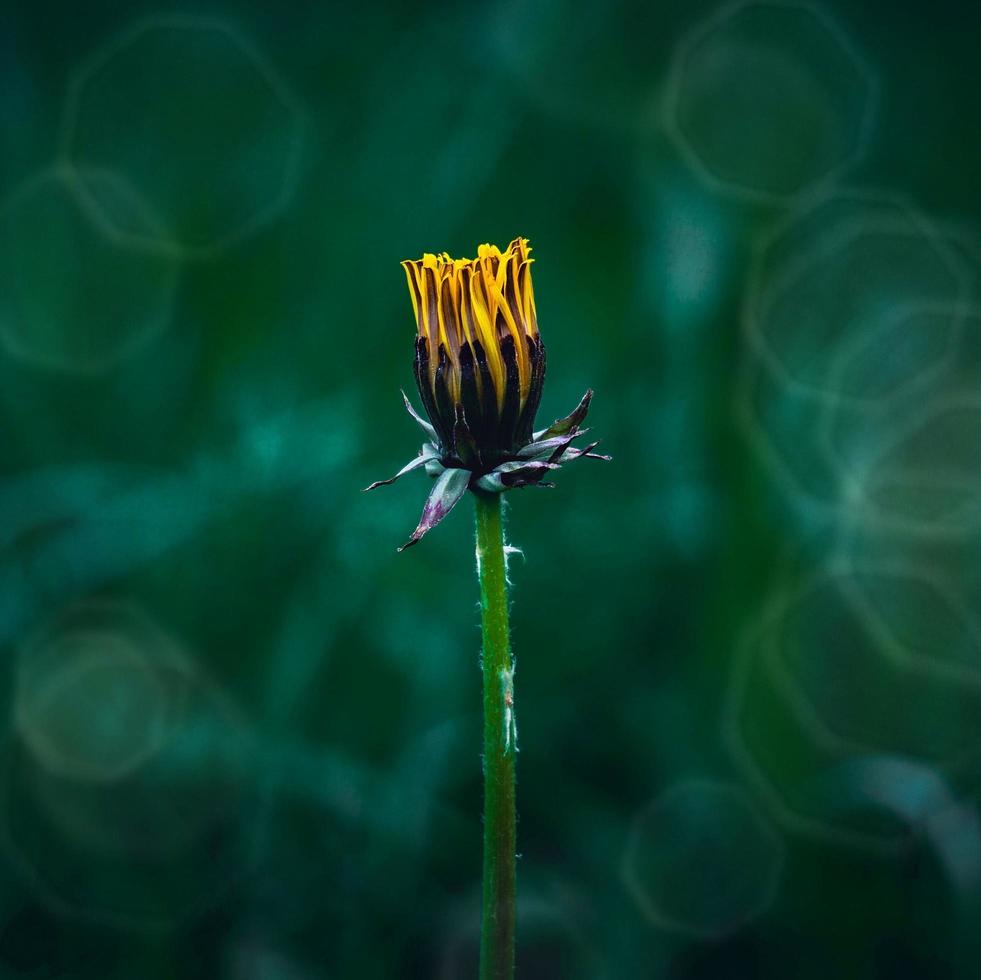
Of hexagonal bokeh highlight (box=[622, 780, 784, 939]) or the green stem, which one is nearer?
the green stem

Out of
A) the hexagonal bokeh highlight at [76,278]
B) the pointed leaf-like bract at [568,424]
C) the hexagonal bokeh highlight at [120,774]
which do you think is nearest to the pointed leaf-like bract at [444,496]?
the pointed leaf-like bract at [568,424]

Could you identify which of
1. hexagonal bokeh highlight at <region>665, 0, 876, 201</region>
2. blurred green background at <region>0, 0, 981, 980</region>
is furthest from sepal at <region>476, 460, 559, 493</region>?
hexagonal bokeh highlight at <region>665, 0, 876, 201</region>

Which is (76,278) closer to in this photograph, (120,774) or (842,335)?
(120,774)

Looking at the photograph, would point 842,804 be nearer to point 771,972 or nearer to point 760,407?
point 771,972

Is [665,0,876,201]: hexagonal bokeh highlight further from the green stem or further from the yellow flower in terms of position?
the green stem

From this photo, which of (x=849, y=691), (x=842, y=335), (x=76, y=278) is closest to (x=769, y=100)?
(x=842, y=335)
